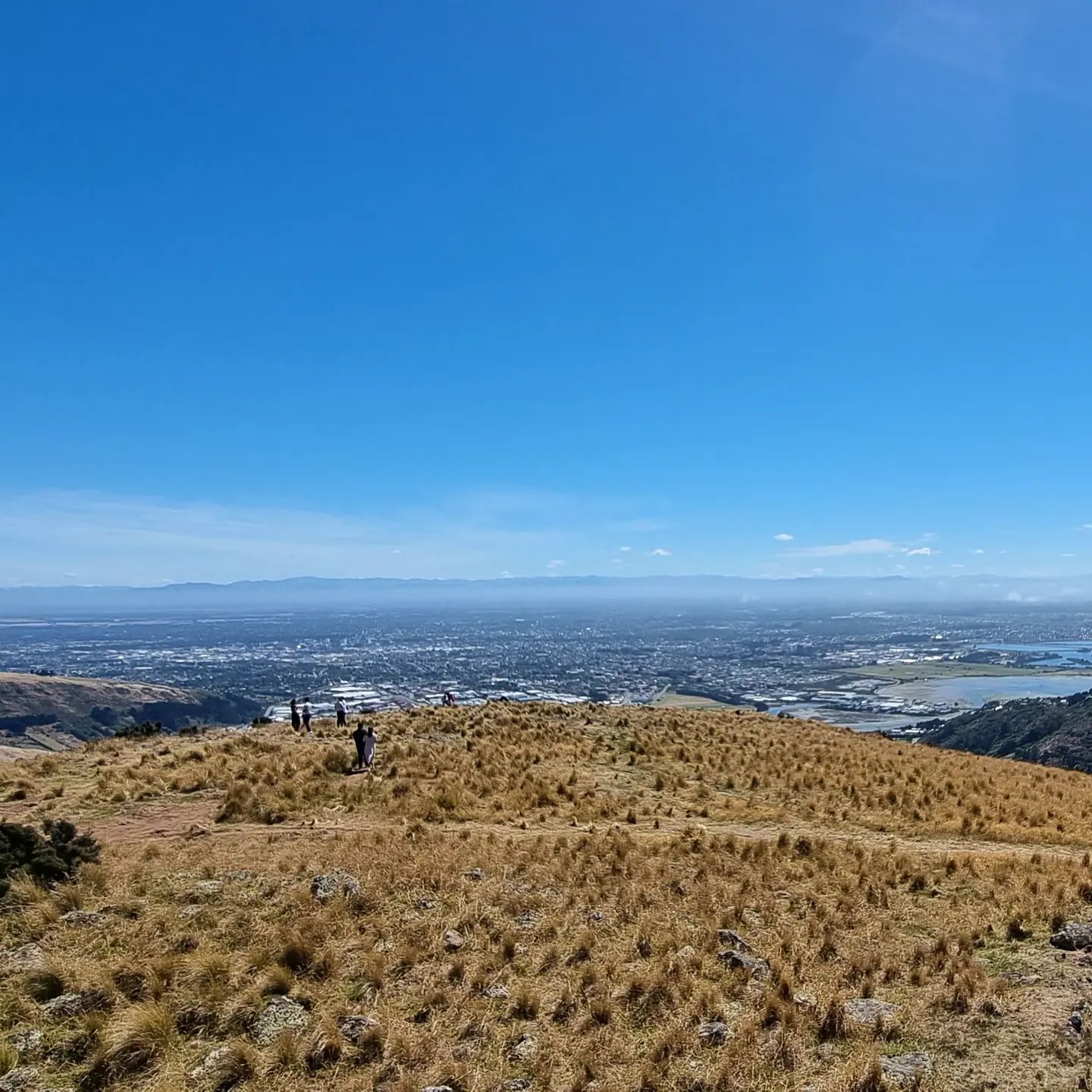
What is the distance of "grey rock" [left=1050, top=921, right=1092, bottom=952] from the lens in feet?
29.4

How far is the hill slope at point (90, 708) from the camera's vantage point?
226 feet

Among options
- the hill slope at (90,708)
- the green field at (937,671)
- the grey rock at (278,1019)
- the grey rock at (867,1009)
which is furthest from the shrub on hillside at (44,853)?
the green field at (937,671)

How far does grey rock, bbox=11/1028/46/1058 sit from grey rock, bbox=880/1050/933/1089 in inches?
305

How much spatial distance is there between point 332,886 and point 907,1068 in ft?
24.8

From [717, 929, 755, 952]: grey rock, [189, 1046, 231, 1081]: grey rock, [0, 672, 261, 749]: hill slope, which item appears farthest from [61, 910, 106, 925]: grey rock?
[0, 672, 261, 749]: hill slope

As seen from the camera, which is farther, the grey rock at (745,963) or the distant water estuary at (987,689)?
the distant water estuary at (987,689)

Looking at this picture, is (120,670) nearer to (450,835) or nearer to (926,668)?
(450,835)

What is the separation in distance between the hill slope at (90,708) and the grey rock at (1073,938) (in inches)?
2685

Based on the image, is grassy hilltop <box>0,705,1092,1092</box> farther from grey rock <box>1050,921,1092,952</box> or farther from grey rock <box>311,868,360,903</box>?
grey rock <box>1050,921,1092,952</box>

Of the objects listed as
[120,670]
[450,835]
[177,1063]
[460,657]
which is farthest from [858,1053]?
[120,670]

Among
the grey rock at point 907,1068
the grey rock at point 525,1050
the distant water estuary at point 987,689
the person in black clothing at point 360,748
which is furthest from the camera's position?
the distant water estuary at point 987,689

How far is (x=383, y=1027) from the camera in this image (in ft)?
22.9

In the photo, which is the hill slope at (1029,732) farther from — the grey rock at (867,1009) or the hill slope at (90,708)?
the hill slope at (90,708)

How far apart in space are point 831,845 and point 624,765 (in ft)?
34.9
